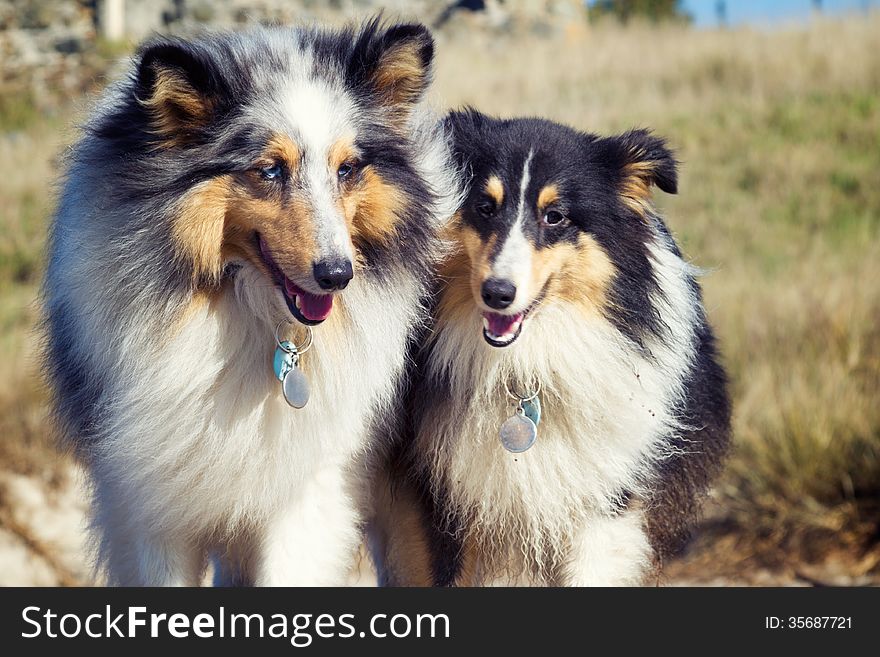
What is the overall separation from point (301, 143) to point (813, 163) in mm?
8339

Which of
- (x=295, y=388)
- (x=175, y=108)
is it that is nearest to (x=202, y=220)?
(x=175, y=108)

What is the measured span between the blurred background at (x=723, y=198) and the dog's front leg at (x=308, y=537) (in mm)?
1497

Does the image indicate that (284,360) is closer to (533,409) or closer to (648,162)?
(533,409)

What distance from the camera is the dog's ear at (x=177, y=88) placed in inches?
117

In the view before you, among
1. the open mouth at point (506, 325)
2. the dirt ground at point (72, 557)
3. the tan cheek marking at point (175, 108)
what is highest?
the tan cheek marking at point (175, 108)

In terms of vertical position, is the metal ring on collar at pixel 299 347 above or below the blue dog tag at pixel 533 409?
above

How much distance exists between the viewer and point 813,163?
1019 cm

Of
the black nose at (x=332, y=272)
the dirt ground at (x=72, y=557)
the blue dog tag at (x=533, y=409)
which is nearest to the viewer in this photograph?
the black nose at (x=332, y=272)

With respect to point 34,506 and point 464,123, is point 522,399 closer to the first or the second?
point 464,123

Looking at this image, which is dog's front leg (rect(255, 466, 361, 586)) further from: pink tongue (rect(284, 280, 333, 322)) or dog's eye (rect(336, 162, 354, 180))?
dog's eye (rect(336, 162, 354, 180))

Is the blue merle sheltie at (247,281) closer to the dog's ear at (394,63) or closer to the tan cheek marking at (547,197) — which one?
the dog's ear at (394,63)

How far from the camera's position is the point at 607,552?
11.8 feet

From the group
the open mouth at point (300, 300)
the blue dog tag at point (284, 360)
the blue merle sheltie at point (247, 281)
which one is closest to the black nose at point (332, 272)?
the blue merle sheltie at point (247, 281)

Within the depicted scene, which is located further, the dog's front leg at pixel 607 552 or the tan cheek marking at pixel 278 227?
the dog's front leg at pixel 607 552
